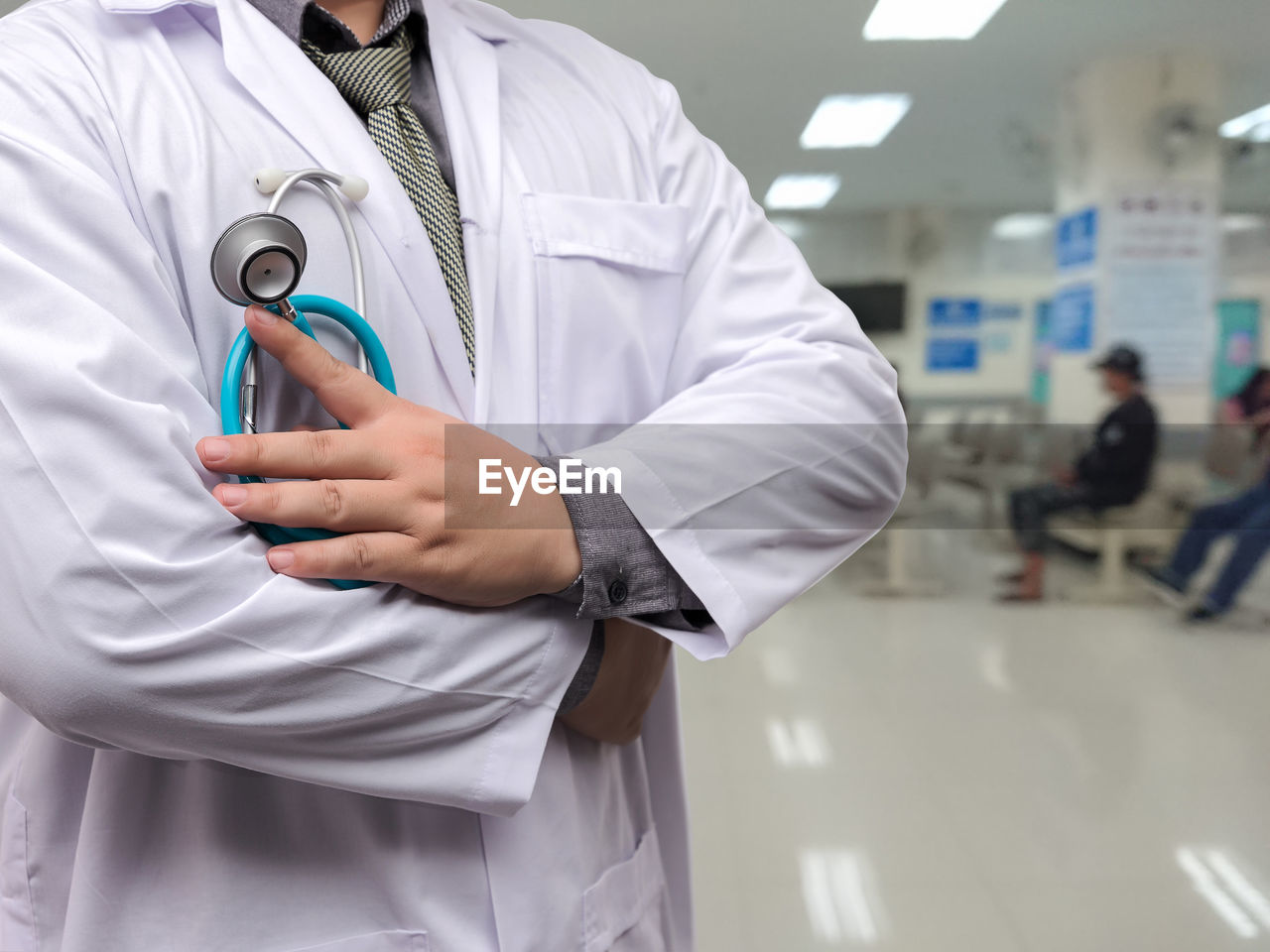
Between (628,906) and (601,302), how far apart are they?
48 centimetres

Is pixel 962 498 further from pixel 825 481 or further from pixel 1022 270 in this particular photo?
pixel 825 481

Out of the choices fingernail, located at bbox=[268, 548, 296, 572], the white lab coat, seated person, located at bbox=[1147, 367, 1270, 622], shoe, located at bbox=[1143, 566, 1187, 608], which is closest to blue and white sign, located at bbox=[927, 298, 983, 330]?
seated person, located at bbox=[1147, 367, 1270, 622]

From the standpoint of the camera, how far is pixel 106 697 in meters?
0.51

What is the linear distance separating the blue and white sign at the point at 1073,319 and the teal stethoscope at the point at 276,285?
4968 mm

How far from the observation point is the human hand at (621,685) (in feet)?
2.21

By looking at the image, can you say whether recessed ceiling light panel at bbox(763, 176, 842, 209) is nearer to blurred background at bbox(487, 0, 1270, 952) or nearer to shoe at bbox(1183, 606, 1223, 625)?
blurred background at bbox(487, 0, 1270, 952)

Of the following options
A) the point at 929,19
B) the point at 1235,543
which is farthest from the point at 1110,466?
the point at 929,19

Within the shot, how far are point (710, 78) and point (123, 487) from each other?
418 centimetres

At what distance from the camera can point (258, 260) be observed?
538mm

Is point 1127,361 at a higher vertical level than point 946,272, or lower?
lower

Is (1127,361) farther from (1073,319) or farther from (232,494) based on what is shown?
(232,494)

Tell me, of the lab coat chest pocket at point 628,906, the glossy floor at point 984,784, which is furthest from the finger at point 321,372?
the glossy floor at point 984,784

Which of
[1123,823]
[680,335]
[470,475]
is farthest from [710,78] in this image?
[470,475]

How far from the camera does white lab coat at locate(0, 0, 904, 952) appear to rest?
0.51m
